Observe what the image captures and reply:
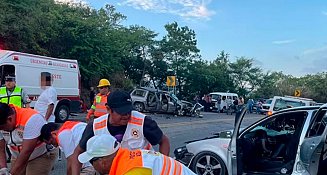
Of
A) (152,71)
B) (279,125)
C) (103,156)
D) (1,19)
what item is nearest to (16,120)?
(103,156)

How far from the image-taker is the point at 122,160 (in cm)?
227

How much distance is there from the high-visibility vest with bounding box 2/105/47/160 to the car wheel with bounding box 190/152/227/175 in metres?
3.22

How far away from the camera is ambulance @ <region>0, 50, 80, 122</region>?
15052 millimetres

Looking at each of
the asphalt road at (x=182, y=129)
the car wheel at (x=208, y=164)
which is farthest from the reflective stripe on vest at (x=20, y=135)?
the asphalt road at (x=182, y=129)

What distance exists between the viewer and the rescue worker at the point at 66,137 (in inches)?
144

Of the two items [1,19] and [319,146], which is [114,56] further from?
[319,146]

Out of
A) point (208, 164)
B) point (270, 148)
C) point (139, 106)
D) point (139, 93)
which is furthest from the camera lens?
point (139, 93)

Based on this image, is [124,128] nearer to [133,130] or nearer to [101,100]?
[133,130]

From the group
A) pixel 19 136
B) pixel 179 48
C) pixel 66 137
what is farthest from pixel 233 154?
pixel 179 48

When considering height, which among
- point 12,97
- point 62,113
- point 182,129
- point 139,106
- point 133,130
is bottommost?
point 182,129

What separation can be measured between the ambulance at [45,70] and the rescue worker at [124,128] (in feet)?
37.5

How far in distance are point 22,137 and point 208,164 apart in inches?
143

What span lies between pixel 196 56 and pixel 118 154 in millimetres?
49166

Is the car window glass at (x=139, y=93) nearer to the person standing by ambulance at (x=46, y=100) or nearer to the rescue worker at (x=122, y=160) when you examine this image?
the person standing by ambulance at (x=46, y=100)
